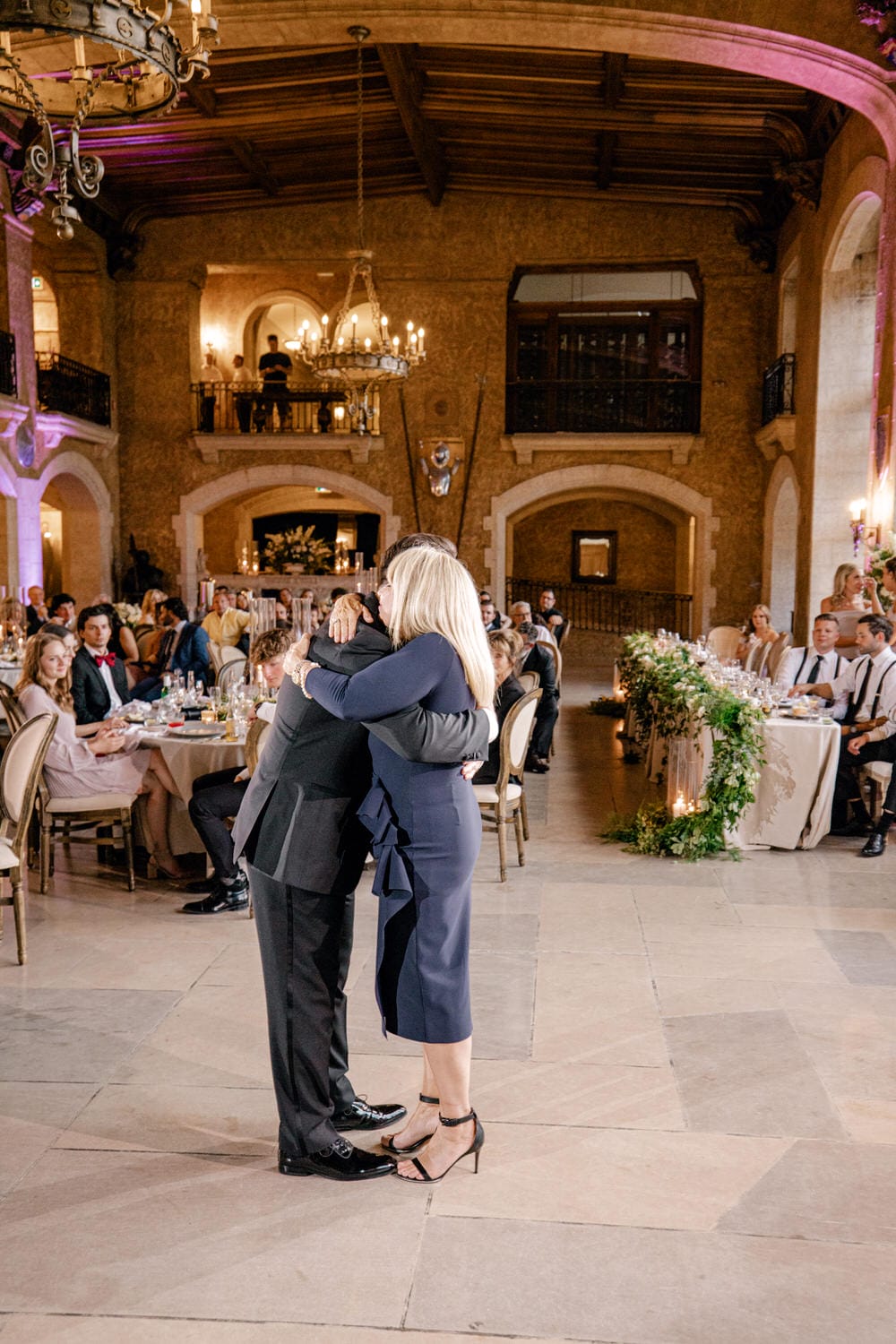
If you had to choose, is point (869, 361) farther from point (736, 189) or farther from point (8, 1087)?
point (8, 1087)

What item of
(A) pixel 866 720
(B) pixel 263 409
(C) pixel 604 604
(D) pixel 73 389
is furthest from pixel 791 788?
(C) pixel 604 604

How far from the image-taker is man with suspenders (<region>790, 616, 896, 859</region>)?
6.08m

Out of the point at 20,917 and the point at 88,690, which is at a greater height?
the point at 88,690

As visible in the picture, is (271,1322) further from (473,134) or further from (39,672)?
(473,134)

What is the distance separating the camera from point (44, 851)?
16.4ft

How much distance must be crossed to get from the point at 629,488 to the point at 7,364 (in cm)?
833

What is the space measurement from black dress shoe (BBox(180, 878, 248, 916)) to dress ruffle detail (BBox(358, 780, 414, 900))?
2397 millimetres

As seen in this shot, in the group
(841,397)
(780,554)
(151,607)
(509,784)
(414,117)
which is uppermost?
(414,117)

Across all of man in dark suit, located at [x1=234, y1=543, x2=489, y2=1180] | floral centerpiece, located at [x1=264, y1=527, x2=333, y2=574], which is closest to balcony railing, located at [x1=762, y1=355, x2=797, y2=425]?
floral centerpiece, located at [x1=264, y1=527, x2=333, y2=574]

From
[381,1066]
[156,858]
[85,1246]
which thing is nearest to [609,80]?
[156,858]

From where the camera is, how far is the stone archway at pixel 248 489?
15.7 m

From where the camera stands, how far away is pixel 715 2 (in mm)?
7305

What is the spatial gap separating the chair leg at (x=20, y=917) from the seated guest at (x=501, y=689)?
90.0 inches

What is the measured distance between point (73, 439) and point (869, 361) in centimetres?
978
